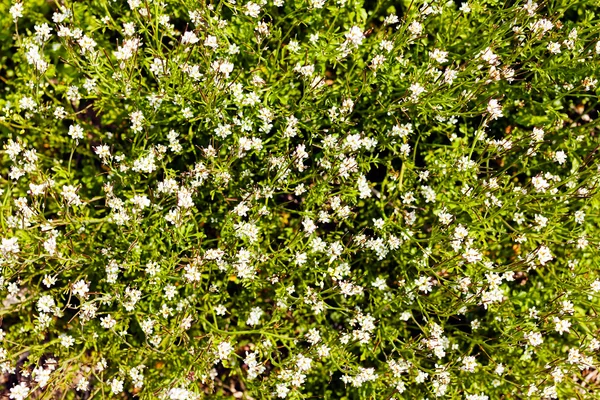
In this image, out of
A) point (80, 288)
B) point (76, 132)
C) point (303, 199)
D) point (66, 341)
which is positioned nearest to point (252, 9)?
point (303, 199)

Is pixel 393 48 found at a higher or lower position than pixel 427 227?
higher

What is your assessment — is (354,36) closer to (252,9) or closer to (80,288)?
(252,9)

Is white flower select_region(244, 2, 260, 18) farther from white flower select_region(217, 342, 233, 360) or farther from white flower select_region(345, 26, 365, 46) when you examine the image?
white flower select_region(217, 342, 233, 360)

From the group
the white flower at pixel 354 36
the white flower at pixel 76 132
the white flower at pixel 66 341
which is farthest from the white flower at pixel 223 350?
the white flower at pixel 354 36

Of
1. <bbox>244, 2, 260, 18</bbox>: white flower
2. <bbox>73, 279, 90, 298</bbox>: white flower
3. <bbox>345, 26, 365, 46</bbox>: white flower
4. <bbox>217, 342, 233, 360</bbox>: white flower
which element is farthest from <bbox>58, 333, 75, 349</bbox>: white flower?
<bbox>345, 26, 365, 46</bbox>: white flower

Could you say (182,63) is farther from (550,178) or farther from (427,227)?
(550,178)

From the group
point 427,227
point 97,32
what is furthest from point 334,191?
point 97,32

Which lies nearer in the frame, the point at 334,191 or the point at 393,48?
the point at 393,48

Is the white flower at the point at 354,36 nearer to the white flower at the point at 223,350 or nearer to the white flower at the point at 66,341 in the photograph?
the white flower at the point at 223,350

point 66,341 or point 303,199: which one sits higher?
point 303,199
